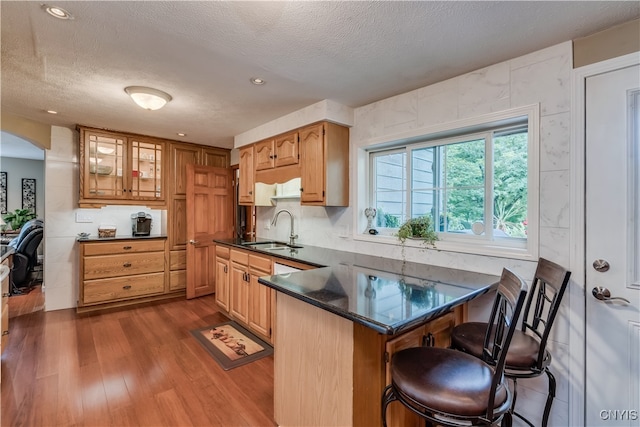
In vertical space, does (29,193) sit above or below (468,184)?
above

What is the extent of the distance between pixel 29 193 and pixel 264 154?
23.0ft

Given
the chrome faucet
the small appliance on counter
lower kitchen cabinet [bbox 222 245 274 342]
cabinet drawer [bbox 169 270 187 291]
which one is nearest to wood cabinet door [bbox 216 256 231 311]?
lower kitchen cabinet [bbox 222 245 274 342]

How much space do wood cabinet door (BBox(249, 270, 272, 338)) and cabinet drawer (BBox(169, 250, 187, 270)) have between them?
1.92 meters

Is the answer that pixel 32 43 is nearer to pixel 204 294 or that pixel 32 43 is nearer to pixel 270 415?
pixel 270 415

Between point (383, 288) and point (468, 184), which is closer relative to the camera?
point (383, 288)

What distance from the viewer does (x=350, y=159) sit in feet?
9.36

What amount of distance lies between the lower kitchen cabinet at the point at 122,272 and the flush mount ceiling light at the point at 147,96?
2.16 meters

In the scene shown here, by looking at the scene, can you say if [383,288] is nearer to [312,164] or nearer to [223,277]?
[312,164]

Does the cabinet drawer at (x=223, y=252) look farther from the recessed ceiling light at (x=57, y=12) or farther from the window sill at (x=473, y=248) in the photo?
the recessed ceiling light at (x=57, y=12)

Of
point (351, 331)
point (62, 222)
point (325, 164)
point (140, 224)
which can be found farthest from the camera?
point (140, 224)

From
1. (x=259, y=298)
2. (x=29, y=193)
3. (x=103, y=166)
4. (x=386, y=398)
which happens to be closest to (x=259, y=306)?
(x=259, y=298)

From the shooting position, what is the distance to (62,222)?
370 centimetres

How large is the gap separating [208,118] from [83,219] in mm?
2287

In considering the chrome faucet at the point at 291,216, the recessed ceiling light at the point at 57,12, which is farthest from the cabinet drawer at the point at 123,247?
the recessed ceiling light at the point at 57,12
